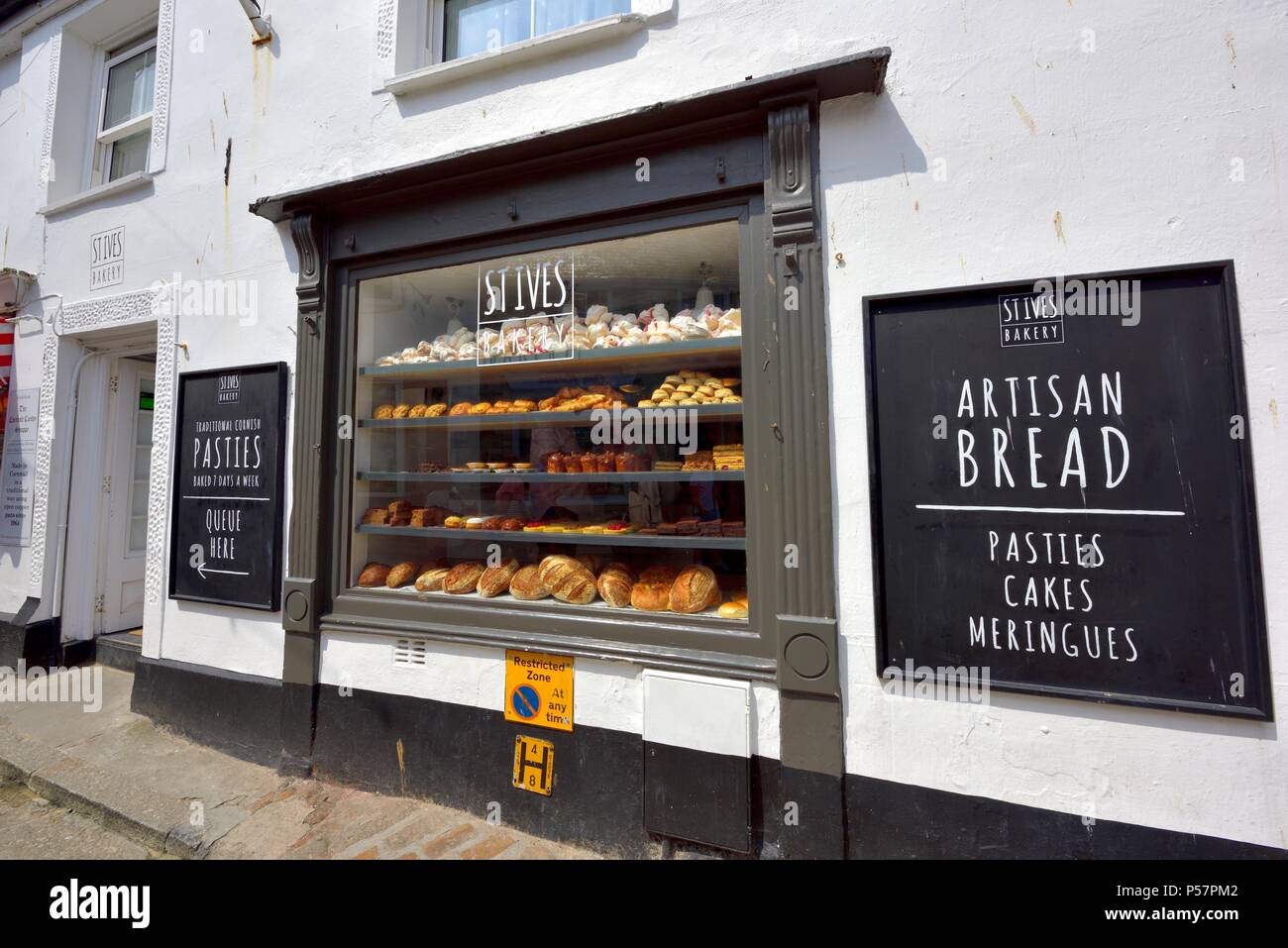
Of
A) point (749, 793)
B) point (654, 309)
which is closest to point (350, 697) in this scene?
point (749, 793)

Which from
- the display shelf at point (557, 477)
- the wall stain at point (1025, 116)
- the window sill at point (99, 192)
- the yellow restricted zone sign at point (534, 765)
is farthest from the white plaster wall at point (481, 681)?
the window sill at point (99, 192)

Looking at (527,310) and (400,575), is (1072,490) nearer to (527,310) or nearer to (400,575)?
(527,310)

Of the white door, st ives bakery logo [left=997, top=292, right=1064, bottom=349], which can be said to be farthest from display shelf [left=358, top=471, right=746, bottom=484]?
the white door

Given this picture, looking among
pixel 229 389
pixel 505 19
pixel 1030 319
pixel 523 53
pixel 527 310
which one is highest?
pixel 505 19

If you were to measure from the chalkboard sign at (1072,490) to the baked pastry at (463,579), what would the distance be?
227 cm

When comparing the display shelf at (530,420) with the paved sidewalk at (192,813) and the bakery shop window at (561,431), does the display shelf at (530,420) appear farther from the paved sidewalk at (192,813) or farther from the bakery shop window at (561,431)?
the paved sidewalk at (192,813)

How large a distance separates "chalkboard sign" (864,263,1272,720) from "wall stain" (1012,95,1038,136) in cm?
66

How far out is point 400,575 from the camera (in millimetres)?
3471

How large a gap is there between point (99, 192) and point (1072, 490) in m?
7.19

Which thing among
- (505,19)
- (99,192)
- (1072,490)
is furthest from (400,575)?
(99,192)

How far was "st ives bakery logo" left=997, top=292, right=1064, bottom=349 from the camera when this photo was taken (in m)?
2.15

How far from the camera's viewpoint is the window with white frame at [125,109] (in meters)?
5.02

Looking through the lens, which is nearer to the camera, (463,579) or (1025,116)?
(1025,116)
